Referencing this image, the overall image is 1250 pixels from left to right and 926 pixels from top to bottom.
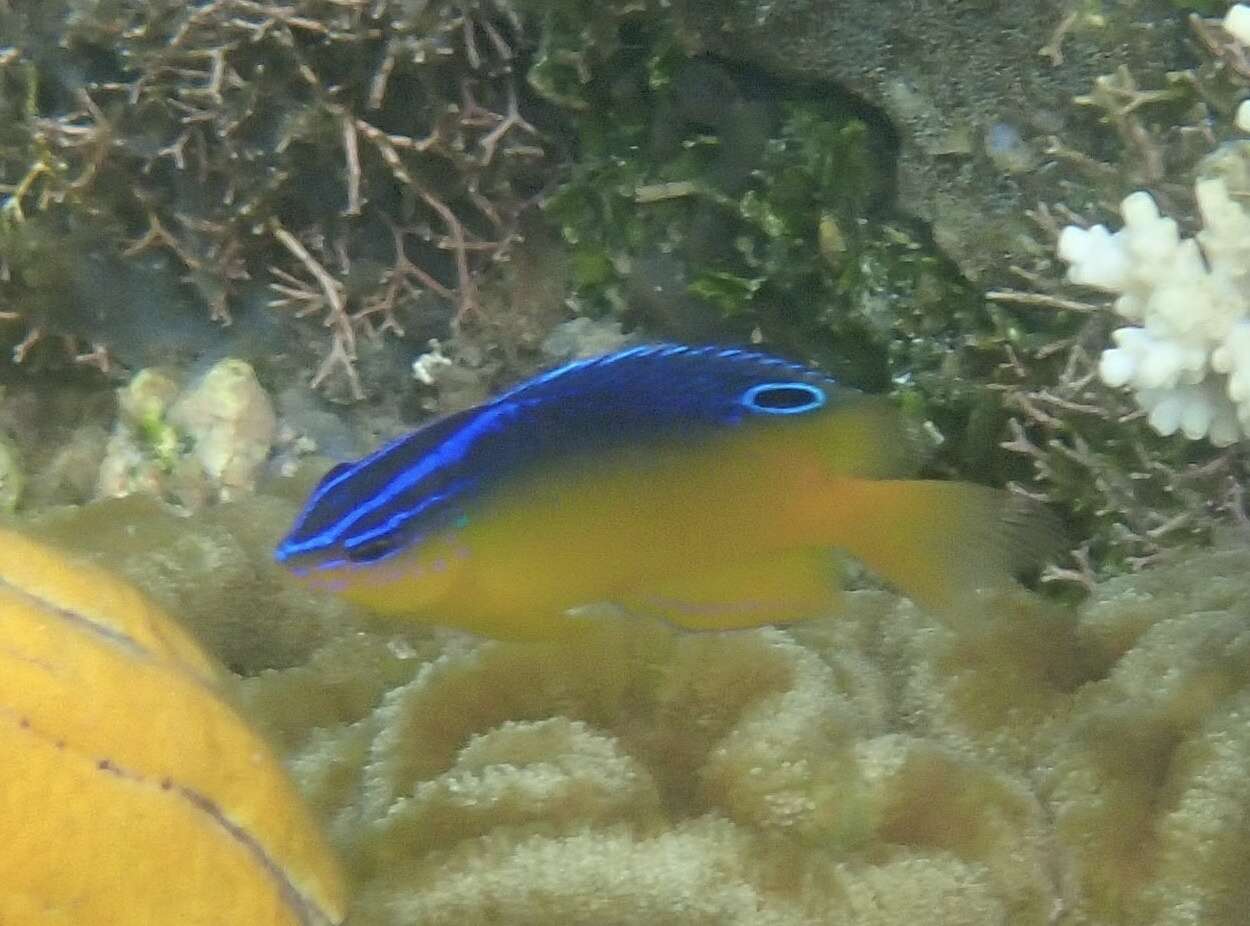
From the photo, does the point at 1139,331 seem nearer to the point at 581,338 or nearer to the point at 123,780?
the point at 581,338

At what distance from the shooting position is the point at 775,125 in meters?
2.66

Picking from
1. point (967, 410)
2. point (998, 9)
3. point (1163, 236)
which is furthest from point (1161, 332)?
point (998, 9)

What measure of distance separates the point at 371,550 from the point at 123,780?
0.35m

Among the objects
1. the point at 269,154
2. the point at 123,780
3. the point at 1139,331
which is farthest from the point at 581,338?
the point at 123,780

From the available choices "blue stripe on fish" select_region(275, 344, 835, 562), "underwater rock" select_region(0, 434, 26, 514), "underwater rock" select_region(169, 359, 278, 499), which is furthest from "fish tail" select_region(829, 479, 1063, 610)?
"underwater rock" select_region(0, 434, 26, 514)

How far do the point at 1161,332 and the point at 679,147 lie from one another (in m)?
1.23

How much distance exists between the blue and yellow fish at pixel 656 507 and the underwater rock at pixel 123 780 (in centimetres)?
21

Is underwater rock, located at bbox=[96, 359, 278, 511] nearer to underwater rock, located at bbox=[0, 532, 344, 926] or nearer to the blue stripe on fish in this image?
underwater rock, located at bbox=[0, 532, 344, 926]

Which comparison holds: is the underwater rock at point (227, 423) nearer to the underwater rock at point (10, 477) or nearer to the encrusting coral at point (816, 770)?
the underwater rock at point (10, 477)

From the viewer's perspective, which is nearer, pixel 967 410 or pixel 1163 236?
pixel 1163 236

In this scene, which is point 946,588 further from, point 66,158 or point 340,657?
point 66,158

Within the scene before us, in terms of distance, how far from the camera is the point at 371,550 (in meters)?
1.32

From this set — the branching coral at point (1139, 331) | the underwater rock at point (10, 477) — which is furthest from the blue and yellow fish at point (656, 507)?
the underwater rock at point (10, 477)

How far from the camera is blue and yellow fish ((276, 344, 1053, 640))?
4.34ft
